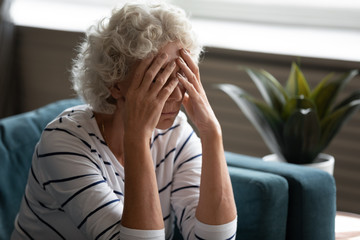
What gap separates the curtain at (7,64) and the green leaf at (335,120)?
2.10m

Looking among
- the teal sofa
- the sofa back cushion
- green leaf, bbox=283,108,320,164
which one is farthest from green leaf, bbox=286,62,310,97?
the sofa back cushion

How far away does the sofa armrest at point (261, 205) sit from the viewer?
5.58 ft

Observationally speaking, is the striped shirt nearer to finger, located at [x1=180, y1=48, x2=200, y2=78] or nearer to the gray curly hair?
the gray curly hair

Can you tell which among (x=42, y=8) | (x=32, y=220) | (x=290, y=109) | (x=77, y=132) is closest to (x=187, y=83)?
(x=77, y=132)

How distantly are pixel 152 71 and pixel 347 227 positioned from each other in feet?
3.16

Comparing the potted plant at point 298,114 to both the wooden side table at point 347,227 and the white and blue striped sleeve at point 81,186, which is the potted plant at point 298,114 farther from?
the white and blue striped sleeve at point 81,186

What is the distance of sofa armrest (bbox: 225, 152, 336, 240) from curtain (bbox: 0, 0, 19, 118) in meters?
2.23

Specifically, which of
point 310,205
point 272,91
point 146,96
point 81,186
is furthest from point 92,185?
point 272,91

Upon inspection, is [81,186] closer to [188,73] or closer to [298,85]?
[188,73]

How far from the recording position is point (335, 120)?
217 cm

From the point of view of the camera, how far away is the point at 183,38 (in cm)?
155

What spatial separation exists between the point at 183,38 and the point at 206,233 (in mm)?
542

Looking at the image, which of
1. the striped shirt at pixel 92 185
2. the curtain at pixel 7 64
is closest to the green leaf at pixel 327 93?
the striped shirt at pixel 92 185

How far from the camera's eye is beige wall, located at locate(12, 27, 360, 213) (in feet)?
8.82
